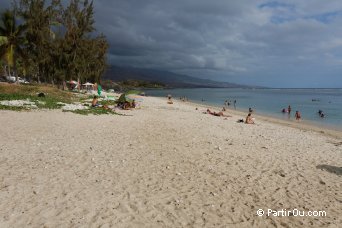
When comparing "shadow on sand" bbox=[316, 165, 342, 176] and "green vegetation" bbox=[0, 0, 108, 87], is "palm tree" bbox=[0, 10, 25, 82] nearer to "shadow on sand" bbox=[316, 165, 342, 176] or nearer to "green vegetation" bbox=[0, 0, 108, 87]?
"green vegetation" bbox=[0, 0, 108, 87]

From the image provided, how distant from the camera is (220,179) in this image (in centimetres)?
810

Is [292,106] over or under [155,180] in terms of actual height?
under

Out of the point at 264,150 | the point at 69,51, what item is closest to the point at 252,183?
the point at 264,150

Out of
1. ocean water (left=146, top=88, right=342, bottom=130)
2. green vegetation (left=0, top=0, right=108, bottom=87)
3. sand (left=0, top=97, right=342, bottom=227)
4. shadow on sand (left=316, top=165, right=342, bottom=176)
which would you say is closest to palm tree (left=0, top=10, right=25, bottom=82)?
green vegetation (left=0, top=0, right=108, bottom=87)

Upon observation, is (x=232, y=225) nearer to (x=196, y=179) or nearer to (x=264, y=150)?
(x=196, y=179)

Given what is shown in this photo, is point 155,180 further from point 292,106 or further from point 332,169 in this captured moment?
point 292,106

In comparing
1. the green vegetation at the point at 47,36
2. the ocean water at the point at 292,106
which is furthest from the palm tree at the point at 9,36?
the ocean water at the point at 292,106

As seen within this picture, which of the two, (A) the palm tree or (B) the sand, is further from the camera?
(A) the palm tree

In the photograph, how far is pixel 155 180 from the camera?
7754mm

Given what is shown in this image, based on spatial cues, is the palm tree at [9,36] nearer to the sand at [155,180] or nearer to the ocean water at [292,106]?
the sand at [155,180]

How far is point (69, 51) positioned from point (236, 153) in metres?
37.6

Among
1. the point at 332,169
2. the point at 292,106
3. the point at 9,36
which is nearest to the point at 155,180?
the point at 332,169

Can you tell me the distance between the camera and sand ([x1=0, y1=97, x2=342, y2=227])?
19.0 ft

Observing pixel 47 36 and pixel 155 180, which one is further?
pixel 47 36
